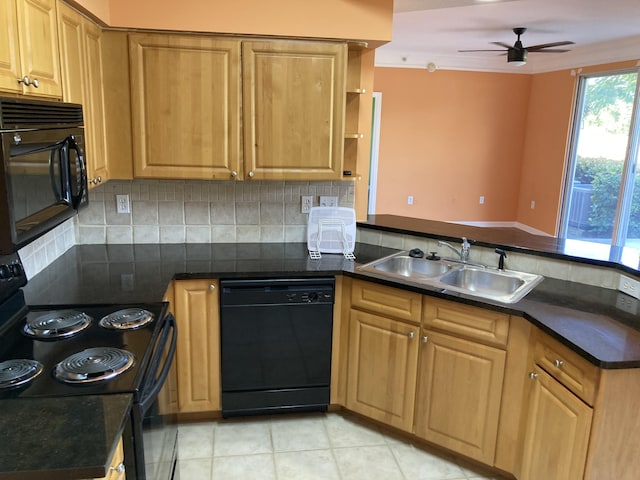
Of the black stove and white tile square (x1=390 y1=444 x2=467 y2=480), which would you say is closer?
the black stove

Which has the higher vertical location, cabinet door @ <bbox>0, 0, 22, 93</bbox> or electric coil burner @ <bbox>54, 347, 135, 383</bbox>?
cabinet door @ <bbox>0, 0, 22, 93</bbox>

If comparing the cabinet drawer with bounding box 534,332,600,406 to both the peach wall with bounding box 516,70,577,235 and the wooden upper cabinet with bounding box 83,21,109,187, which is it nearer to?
the wooden upper cabinet with bounding box 83,21,109,187

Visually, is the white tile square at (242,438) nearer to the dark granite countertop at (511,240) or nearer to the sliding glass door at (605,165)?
the dark granite countertop at (511,240)

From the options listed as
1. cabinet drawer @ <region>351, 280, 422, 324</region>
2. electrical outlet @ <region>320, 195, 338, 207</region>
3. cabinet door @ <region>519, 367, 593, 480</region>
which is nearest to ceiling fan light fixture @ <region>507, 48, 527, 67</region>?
electrical outlet @ <region>320, 195, 338, 207</region>

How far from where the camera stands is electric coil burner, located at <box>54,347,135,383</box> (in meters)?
1.46

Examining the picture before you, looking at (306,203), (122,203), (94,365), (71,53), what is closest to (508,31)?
(306,203)

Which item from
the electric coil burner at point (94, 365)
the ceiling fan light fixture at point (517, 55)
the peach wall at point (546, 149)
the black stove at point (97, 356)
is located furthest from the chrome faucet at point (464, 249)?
the peach wall at point (546, 149)

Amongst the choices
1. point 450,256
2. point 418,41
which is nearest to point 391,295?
point 450,256

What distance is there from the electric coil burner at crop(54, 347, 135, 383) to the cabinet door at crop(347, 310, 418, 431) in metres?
1.33

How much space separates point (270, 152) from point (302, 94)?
351mm

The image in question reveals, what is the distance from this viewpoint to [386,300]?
8.27 feet

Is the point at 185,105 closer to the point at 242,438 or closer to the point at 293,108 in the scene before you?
the point at 293,108

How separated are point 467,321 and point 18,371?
1.76 metres

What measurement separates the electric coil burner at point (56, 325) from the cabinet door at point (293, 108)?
1.17 m
